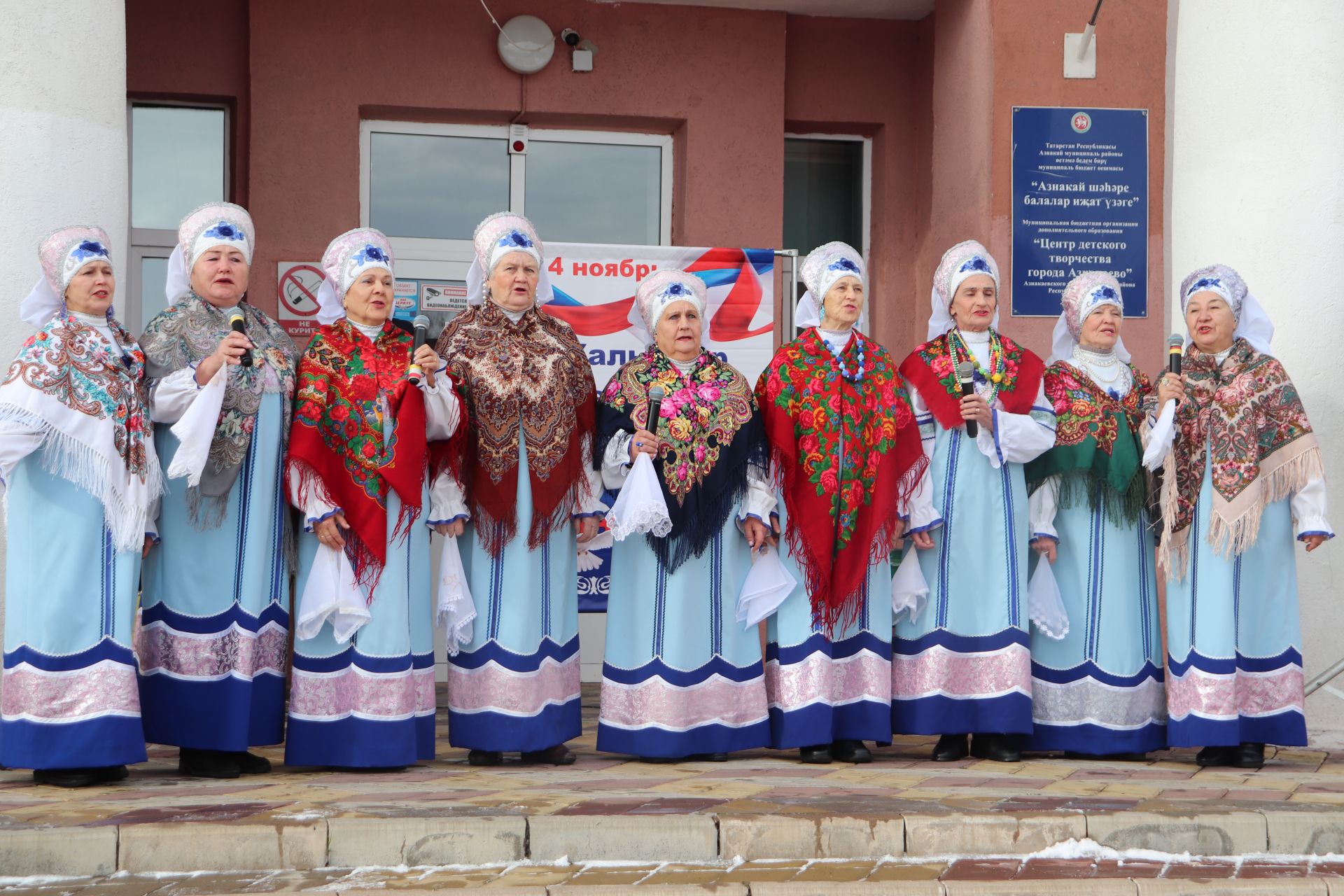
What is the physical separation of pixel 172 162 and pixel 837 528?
474cm

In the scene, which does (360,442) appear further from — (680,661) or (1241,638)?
(1241,638)

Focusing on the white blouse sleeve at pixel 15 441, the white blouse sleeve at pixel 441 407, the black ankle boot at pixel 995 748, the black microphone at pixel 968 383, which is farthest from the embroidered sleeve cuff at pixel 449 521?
the black ankle boot at pixel 995 748

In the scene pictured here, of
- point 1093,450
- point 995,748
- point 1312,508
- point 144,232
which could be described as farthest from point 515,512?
point 144,232

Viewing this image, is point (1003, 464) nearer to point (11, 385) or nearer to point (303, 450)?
point (303, 450)

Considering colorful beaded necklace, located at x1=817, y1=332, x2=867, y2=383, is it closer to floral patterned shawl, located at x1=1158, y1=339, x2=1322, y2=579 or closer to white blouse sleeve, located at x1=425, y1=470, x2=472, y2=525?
floral patterned shawl, located at x1=1158, y1=339, x2=1322, y2=579

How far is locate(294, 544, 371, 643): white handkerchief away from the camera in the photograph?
5246mm

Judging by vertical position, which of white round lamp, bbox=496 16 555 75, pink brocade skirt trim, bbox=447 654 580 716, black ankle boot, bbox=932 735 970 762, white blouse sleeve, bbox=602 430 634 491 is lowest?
black ankle boot, bbox=932 735 970 762

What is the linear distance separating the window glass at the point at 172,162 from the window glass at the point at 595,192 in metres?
1.71

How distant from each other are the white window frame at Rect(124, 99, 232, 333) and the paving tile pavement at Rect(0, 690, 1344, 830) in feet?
11.3

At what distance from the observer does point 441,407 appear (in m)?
5.32

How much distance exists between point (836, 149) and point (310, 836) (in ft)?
20.3

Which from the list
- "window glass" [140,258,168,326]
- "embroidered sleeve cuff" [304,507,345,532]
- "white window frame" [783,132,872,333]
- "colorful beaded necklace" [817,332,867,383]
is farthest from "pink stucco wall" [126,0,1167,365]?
"embroidered sleeve cuff" [304,507,345,532]

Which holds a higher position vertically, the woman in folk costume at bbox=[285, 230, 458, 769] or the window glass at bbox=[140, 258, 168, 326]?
the window glass at bbox=[140, 258, 168, 326]

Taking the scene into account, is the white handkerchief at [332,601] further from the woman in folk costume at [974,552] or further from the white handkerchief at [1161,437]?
the white handkerchief at [1161,437]
